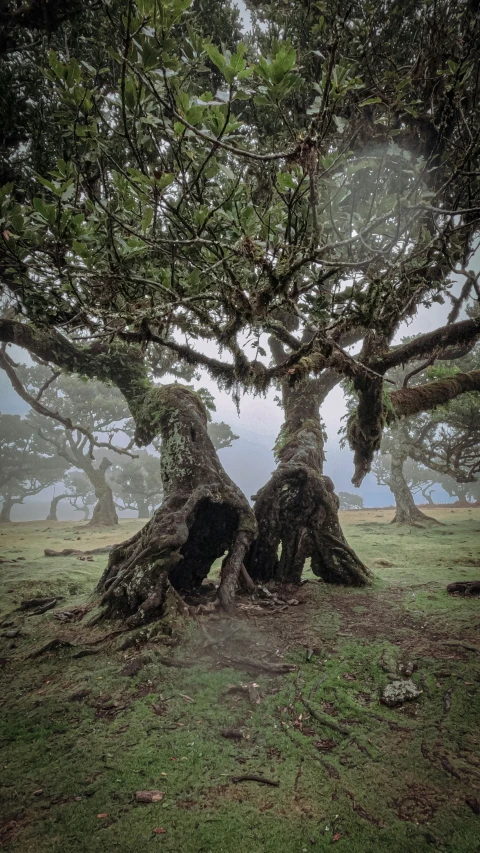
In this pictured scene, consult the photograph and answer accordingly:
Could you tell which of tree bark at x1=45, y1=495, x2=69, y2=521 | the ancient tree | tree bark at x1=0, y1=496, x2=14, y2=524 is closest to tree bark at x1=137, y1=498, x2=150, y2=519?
tree bark at x1=45, y1=495, x2=69, y2=521

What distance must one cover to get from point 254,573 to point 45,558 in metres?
8.97

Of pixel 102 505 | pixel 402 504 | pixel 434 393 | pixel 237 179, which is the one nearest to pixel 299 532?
pixel 434 393

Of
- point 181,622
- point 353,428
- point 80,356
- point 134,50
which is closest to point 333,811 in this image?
point 181,622

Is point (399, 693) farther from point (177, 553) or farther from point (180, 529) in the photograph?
point (180, 529)

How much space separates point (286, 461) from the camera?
360 inches

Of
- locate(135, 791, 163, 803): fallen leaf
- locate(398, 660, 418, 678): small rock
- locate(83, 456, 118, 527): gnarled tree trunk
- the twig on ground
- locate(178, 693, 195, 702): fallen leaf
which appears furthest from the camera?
locate(83, 456, 118, 527): gnarled tree trunk

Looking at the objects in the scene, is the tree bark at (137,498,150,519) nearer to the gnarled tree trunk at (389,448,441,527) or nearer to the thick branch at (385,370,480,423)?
the gnarled tree trunk at (389,448,441,527)

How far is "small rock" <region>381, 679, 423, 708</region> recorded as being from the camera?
4.13 metres

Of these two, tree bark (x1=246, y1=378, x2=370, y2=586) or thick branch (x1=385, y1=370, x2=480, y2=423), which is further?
thick branch (x1=385, y1=370, x2=480, y2=423)

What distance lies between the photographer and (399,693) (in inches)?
165

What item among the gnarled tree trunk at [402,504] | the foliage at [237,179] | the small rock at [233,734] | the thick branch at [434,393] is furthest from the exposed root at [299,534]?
the gnarled tree trunk at [402,504]

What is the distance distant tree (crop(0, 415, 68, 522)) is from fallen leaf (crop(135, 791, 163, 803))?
41.9 m

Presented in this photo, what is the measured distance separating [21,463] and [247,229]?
45.9m

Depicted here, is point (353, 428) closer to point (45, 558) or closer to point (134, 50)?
point (134, 50)
